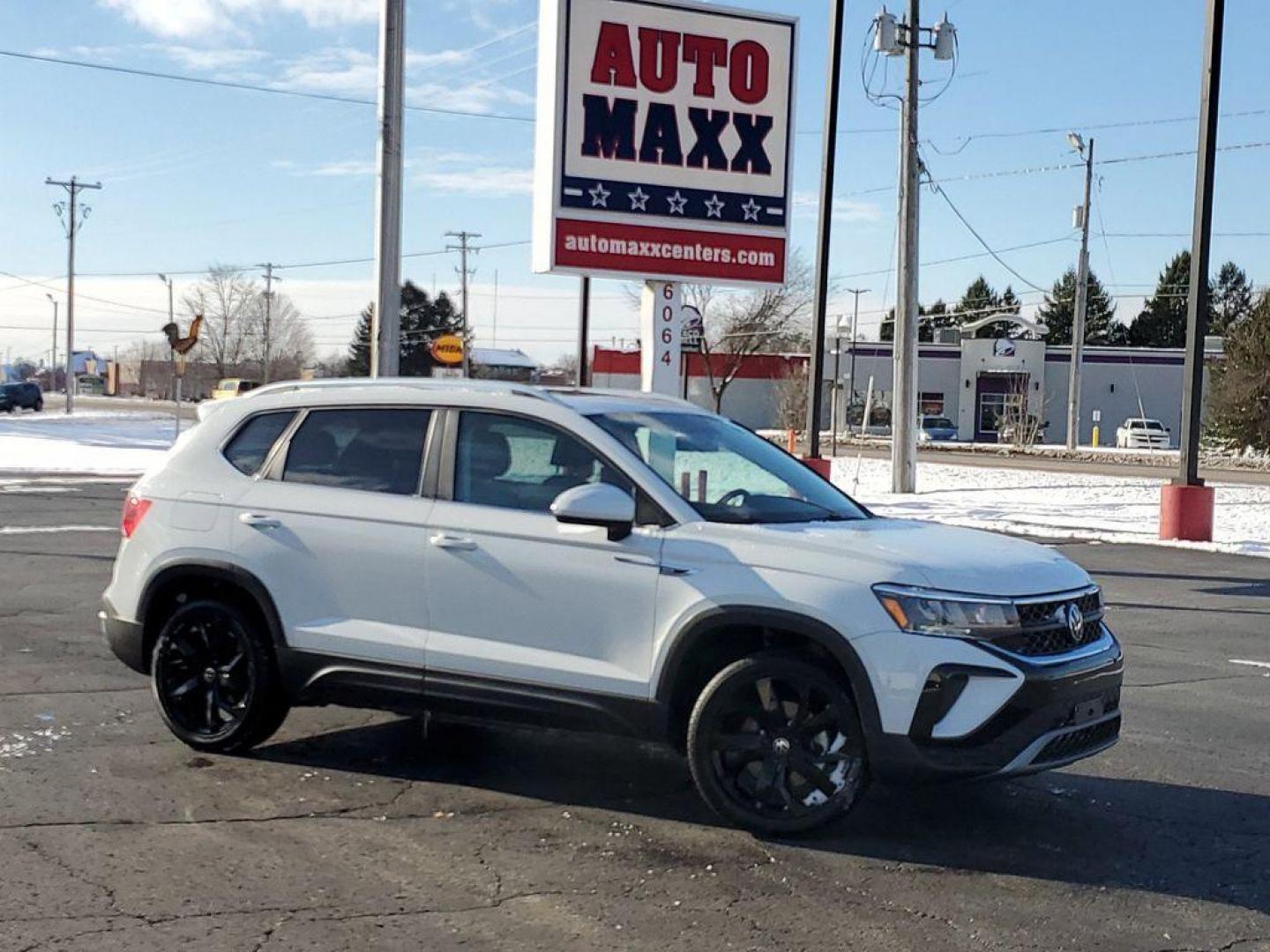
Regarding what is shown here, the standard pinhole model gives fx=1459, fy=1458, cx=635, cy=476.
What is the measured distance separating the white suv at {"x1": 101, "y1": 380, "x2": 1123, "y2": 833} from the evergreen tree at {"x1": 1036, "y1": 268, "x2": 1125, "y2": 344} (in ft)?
356

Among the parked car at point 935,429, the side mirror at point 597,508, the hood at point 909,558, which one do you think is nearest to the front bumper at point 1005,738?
the hood at point 909,558

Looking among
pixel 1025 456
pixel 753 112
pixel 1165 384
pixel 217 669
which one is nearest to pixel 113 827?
pixel 217 669

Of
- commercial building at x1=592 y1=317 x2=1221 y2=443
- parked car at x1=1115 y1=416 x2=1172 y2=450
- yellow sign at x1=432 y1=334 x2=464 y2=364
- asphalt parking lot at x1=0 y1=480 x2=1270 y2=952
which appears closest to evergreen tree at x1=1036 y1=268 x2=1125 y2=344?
commercial building at x1=592 y1=317 x2=1221 y2=443

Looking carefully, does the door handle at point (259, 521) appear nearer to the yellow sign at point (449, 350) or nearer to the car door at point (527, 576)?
the car door at point (527, 576)

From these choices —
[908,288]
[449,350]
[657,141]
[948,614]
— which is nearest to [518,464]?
[948,614]

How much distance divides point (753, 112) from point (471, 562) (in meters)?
13.1

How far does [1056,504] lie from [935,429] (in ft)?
146

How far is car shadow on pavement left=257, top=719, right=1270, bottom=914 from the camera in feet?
17.5

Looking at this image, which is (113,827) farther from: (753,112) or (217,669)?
(753,112)

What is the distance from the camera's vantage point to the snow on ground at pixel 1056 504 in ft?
65.2

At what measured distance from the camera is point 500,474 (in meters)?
6.25

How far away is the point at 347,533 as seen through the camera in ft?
20.8

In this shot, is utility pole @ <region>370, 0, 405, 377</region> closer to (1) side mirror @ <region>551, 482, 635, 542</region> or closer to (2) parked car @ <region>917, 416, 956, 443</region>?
(1) side mirror @ <region>551, 482, 635, 542</region>

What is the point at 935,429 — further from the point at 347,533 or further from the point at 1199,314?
the point at 347,533
